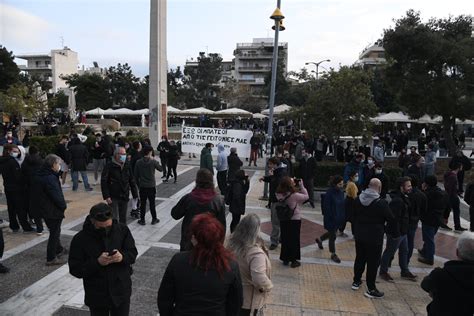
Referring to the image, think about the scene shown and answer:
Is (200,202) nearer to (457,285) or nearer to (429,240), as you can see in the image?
(457,285)

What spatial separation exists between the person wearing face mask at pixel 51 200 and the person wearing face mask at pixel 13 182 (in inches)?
62.9

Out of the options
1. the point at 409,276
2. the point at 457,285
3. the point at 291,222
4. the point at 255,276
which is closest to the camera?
the point at 457,285

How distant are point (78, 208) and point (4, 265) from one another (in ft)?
12.7

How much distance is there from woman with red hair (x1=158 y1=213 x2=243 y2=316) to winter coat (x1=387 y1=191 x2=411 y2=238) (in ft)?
13.5

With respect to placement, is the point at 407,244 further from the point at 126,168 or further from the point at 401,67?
the point at 401,67

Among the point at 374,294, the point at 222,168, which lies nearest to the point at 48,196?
the point at 374,294

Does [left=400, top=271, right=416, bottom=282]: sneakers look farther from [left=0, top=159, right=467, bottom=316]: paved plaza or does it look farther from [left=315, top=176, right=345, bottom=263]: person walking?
[left=315, top=176, right=345, bottom=263]: person walking

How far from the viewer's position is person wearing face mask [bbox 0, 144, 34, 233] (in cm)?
774

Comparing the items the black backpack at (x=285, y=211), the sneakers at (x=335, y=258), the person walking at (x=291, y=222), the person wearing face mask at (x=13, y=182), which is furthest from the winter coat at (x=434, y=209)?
the person wearing face mask at (x=13, y=182)

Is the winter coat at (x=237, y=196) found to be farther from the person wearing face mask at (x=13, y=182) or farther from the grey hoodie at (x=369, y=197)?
the person wearing face mask at (x=13, y=182)

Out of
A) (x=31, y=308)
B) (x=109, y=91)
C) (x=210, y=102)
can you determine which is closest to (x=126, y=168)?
(x=31, y=308)

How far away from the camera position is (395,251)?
6.46m

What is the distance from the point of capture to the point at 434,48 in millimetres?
17875

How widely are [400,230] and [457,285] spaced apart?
3190 millimetres
